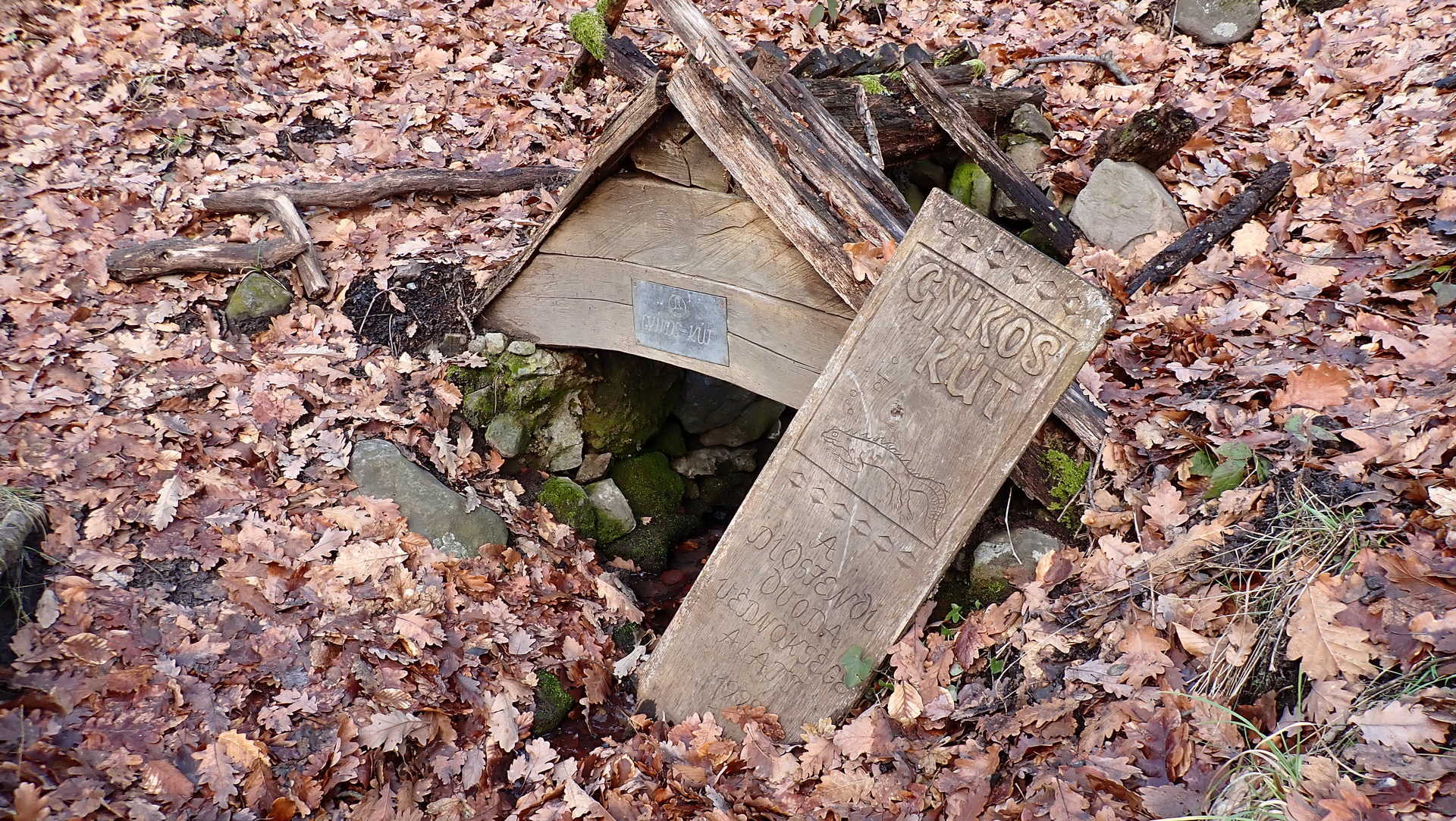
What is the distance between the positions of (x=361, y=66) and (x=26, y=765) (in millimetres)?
5533

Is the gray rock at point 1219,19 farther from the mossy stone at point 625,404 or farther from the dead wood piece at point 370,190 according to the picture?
the dead wood piece at point 370,190

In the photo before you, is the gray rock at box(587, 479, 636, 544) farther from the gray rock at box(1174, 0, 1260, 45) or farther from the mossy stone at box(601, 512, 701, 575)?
the gray rock at box(1174, 0, 1260, 45)

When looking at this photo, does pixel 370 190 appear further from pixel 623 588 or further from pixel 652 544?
pixel 623 588

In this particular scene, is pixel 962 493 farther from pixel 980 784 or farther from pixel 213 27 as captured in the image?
pixel 213 27

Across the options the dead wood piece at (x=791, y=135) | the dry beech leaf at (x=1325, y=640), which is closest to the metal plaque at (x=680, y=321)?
the dead wood piece at (x=791, y=135)

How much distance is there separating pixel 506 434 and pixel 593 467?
697 mm

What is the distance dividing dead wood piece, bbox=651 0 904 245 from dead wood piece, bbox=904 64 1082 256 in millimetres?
1199

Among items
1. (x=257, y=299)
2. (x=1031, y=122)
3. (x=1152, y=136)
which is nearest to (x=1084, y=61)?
(x=1031, y=122)

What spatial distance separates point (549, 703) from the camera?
373 centimetres

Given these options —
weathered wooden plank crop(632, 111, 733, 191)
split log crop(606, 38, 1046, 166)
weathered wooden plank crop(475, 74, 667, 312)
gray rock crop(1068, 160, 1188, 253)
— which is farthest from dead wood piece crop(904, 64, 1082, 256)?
weathered wooden plank crop(475, 74, 667, 312)

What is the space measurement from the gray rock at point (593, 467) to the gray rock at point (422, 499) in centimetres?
104

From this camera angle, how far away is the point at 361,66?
6570 mm

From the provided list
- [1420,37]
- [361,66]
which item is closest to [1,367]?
[361,66]

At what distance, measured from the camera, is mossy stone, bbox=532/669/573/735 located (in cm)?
368
